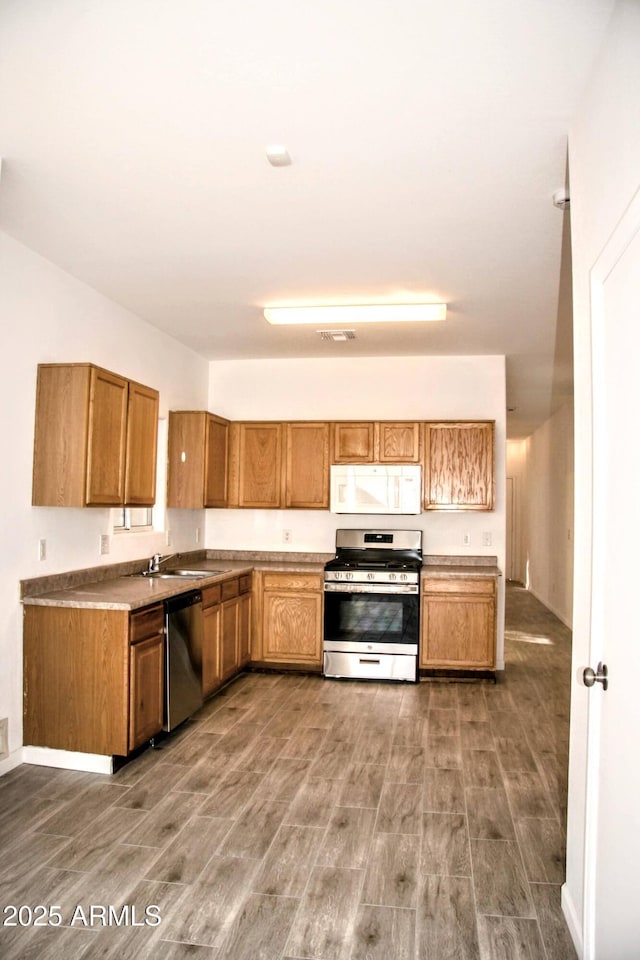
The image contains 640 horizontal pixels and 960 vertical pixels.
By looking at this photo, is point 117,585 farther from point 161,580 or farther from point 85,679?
point 85,679

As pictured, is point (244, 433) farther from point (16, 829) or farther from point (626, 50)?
point (626, 50)

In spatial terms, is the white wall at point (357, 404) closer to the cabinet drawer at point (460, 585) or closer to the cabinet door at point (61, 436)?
the cabinet drawer at point (460, 585)

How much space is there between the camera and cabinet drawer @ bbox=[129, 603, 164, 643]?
3.47m

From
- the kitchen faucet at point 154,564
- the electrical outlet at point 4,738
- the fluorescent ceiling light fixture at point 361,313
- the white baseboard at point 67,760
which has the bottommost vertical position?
the white baseboard at point 67,760

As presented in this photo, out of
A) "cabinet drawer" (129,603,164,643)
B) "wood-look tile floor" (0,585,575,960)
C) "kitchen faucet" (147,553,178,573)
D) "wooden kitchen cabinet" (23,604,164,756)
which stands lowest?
"wood-look tile floor" (0,585,575,960)

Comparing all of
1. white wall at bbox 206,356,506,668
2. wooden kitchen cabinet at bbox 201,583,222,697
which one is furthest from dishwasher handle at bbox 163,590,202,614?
white wall at bbox 206,356,506,668

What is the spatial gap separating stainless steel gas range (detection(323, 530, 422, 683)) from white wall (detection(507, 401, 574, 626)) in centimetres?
302

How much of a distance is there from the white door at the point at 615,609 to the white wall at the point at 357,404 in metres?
3.74

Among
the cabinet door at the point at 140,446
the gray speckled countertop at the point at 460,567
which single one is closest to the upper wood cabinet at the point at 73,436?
the cabinet door at the point at 140,446

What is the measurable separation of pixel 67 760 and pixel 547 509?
757 cm

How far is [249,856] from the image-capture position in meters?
2.63

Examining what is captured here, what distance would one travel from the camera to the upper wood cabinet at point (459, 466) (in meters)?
5.49

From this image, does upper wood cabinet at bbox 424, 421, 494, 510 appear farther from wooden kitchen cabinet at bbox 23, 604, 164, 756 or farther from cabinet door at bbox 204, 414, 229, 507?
wooden kitchen cabinet at bbox 23, 604, 164, 756

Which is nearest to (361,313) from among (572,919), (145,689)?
(145,689)
